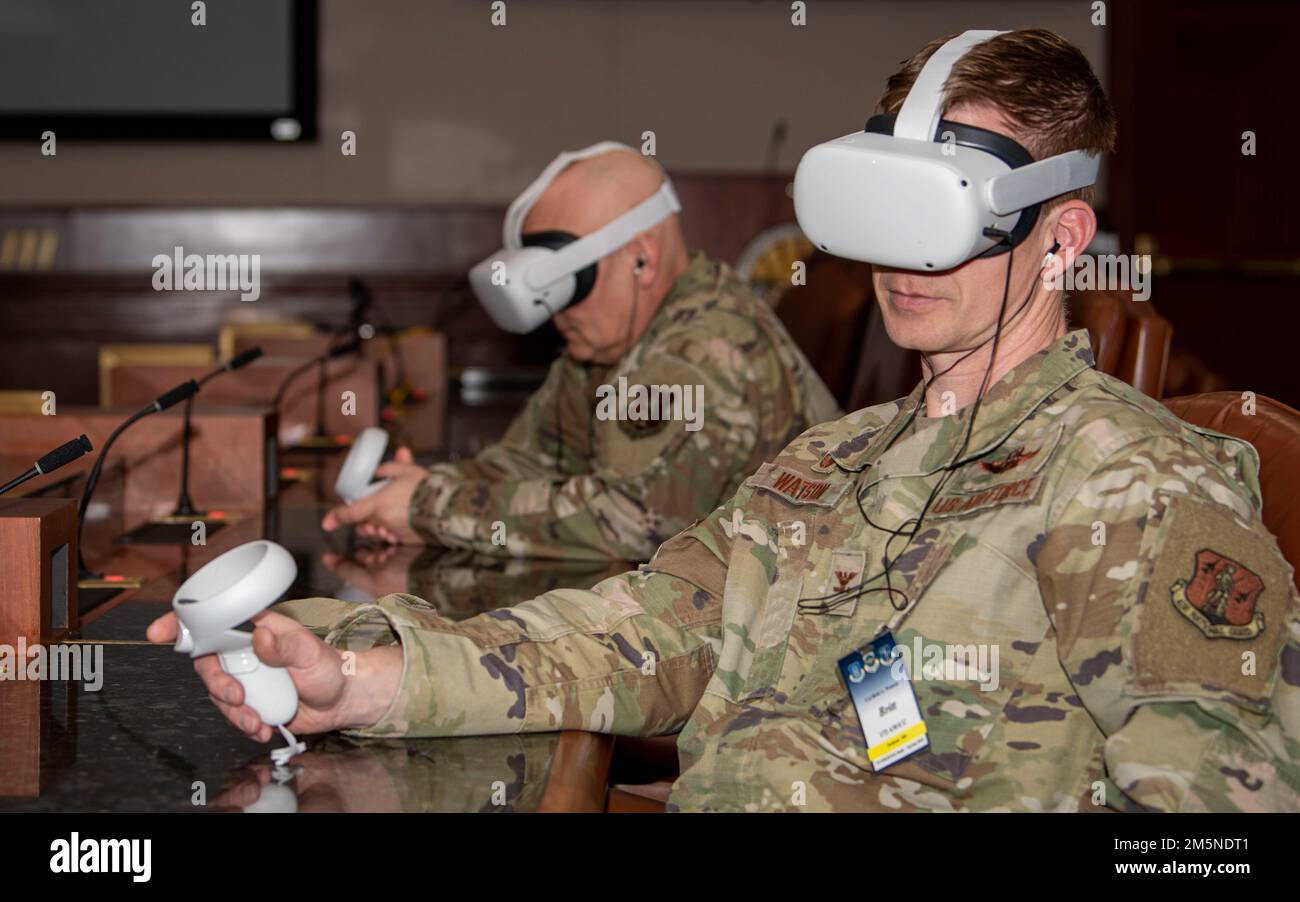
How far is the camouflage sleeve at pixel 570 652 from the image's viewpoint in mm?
1112

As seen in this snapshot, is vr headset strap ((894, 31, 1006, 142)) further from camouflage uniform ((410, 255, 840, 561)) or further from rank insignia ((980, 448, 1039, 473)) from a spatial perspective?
camouflage uniform ((410, 255, 840, 561))

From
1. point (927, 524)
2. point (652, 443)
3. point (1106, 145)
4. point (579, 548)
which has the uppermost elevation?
point (1106, 145)

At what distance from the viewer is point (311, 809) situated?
94 cm

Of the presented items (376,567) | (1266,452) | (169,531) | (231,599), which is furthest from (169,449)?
(1266,452)

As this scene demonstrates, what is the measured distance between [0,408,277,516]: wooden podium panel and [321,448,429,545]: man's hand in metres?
0.26

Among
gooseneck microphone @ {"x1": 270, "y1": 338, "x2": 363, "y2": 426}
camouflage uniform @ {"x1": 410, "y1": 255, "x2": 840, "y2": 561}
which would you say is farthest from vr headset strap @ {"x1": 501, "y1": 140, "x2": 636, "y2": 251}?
gooseneck microphone @ {"x1": 270, "y1": 338, "x2": 363, "y2": 426}

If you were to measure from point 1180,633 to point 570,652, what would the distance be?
0.47 meters

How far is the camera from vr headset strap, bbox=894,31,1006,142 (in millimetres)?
1119

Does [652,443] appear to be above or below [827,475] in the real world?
below

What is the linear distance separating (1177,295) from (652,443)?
13.7ft

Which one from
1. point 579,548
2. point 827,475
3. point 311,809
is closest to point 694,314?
point 579,548

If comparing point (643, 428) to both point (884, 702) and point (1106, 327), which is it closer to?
point (1106, 327)
